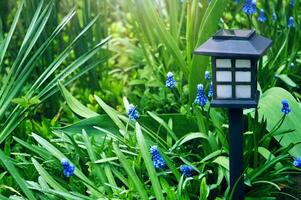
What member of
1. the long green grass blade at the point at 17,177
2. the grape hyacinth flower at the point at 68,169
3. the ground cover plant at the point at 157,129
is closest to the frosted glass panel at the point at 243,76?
the ground cover plant at the point at 157,129

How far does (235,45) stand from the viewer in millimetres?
2111

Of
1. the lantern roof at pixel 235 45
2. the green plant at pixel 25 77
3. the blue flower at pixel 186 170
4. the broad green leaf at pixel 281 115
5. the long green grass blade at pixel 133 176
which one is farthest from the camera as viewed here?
the green plant at pixel 25 77

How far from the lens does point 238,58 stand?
2.10 m

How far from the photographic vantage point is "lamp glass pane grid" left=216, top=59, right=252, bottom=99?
214 centimetres

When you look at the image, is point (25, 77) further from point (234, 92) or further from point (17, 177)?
point (234, 92)

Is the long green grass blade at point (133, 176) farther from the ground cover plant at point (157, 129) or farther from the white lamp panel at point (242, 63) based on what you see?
the white lamp panel at point (242, 63)

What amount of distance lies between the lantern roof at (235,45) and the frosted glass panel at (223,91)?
0.12m

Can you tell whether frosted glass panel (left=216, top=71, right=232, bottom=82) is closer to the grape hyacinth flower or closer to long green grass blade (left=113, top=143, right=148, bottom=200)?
long green grass blade (left=113, top=143, right=148, bottom=200)

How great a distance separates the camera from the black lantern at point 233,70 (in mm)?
2115

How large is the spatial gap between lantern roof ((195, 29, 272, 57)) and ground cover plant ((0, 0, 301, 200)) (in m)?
0.26

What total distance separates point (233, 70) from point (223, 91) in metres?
0.07

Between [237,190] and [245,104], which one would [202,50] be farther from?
[237,190]

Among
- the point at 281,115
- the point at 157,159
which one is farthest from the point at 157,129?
the point at 281,115

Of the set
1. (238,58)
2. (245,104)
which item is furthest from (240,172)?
(238,58)
